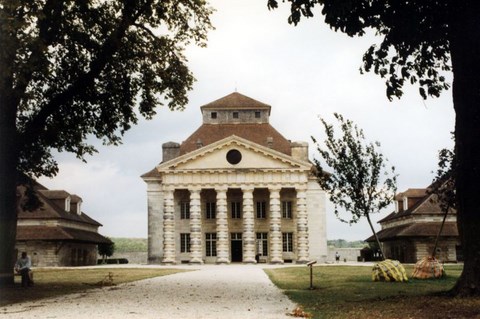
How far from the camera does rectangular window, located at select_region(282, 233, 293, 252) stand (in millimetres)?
65344

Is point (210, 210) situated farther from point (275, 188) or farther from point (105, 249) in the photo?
point (105, 249)

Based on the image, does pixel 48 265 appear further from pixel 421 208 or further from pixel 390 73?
pixel 390 73

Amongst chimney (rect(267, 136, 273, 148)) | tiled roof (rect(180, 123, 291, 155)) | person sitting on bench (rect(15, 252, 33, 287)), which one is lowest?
person sitting on bench (rect(15, 252, 33, 287))

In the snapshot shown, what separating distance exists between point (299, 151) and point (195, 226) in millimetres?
13337

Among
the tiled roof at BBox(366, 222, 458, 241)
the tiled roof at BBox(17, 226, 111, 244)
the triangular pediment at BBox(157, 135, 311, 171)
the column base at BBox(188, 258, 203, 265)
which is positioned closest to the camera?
the tiled roof at BBox(366, 222, 458, 241)

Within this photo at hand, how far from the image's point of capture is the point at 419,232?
56.2 meters

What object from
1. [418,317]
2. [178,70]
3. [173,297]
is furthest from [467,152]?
[178,70]

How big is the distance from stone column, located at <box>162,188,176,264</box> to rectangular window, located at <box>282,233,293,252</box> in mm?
11578

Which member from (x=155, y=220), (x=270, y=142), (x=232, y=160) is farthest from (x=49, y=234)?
(x=270, y=142)

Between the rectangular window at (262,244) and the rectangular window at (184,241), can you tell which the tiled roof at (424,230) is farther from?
the rectangular window at (184,241)

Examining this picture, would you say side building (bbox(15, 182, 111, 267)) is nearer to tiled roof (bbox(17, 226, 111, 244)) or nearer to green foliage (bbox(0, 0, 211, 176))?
tiled roof (bbox(17, 226, 111, 244))

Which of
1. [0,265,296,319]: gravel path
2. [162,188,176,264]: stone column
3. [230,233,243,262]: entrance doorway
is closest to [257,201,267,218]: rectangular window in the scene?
[230,233,243,262]: entrance doorway

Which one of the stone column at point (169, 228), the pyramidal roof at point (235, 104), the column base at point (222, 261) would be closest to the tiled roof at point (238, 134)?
the pyramidal roof at point (235, 104)

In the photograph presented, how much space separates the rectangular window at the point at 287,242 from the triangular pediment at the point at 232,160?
7611 millimetres
